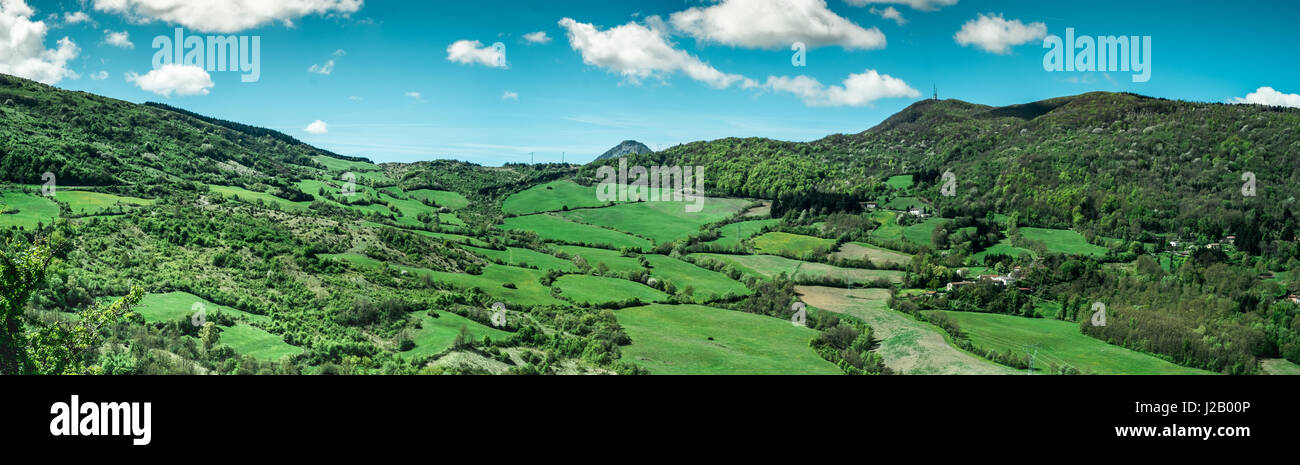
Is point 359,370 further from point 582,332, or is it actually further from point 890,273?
point 890,273

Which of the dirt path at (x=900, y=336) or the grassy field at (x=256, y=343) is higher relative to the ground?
the grassy field at (x=256, y=343)

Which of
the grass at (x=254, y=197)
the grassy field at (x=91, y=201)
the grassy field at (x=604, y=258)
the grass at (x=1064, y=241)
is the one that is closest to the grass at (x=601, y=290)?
the grassy field at (x=604, y=258)

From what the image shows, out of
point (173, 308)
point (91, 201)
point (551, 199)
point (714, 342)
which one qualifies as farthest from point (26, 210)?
point (551, 199)

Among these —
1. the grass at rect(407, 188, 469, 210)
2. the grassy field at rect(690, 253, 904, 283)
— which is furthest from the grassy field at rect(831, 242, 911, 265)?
the grass at rect(407, 188, 469, 210)

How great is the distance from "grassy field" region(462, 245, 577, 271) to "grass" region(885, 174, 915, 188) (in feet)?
253

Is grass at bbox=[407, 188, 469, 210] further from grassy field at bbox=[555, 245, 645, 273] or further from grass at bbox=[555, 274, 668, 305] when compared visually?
grass at bbox=[555, 274, 668, 305]

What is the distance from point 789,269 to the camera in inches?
2955

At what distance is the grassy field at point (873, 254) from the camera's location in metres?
79.2

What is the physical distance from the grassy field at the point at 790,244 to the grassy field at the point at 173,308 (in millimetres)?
61275

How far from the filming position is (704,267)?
73.9 metres

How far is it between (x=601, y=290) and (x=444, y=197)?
7870 cm

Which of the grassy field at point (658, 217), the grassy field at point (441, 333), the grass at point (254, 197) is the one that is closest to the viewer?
the grassy field at point (441, 333)

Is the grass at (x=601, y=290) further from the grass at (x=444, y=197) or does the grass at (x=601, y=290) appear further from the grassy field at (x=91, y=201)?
the grass at (x=444, y=197)

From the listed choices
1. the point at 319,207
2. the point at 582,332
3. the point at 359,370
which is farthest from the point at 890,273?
the point at 319,207
